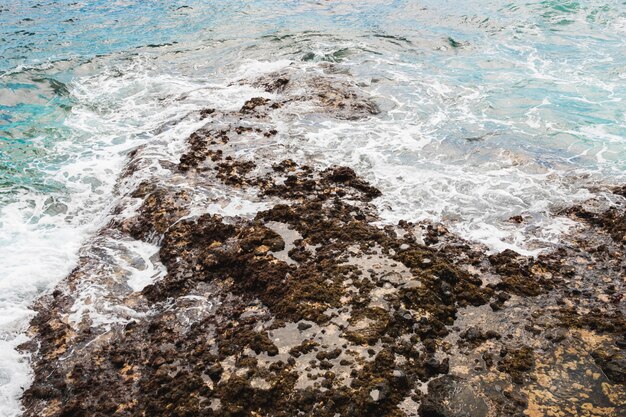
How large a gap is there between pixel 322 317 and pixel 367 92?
1010 centimetres

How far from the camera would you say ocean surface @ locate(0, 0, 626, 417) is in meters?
9.19

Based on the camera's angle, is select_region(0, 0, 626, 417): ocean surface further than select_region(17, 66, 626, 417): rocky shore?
Yes

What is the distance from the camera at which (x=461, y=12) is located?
23500 mm

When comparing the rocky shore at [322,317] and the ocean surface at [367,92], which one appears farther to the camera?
the ocean surface at [367,92]

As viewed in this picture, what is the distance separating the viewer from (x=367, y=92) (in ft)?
48.8

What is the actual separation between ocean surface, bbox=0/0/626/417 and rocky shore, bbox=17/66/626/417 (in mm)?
613

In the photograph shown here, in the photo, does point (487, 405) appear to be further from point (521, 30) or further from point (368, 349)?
point (521, 30)

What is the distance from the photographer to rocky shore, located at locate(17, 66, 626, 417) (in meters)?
5.35

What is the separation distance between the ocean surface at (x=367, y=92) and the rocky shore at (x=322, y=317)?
2.01 feet

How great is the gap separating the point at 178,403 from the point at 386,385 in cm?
246

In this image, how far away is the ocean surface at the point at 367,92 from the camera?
362 inches

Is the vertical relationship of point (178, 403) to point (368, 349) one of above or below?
below

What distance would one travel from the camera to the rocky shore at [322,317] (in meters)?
5.35

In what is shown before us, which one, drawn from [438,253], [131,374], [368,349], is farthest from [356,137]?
[131,374]
